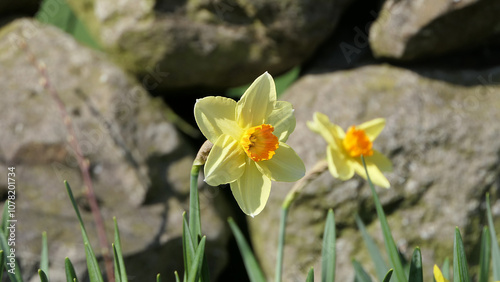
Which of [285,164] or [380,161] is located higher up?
[285,164]

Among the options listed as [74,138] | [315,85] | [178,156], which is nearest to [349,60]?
[315,85]

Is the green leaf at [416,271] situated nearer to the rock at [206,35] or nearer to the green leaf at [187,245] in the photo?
the green leaf at [187,245]

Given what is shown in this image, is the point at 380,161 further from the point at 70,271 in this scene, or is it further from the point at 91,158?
the point at 91,158

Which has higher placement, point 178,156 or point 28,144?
point 28,144

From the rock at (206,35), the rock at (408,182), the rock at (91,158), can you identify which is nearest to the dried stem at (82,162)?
the rock at (91,158)

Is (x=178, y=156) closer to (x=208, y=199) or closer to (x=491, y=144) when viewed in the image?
(x=208, y=199)

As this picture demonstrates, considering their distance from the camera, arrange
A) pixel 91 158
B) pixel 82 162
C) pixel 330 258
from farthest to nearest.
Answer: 1. pixel 91 158
2. pixel 82 162
3. pixel 330 258

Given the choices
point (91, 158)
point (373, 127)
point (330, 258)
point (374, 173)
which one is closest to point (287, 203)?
point (330, 258)
